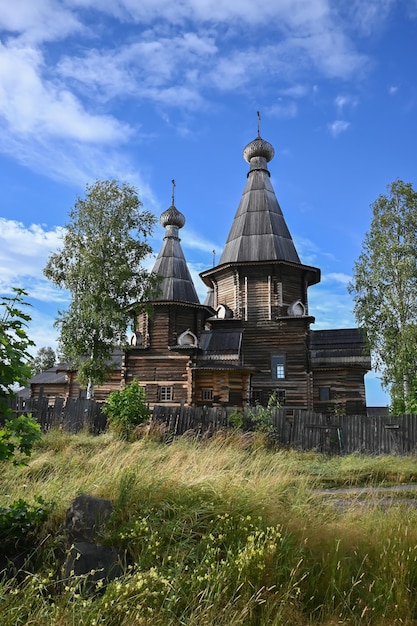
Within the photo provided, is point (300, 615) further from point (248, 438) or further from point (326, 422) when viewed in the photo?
point (326, 422)

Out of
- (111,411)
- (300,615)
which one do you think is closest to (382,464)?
(111,411)

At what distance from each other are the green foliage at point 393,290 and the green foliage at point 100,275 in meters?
11.5

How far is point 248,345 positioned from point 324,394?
564 centimetres

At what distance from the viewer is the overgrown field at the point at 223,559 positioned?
3042mm

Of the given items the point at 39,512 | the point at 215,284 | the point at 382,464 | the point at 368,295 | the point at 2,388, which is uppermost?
the point at 215,284

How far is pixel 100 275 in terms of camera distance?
22156 mm

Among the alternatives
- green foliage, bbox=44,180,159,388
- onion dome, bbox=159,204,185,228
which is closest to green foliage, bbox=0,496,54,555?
green foliage, bbox=44,180,159,388

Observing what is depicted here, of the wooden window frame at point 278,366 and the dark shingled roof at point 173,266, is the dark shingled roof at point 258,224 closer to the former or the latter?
the dark shingled roof at point 173,266

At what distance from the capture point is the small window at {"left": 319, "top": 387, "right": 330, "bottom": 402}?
27156mm

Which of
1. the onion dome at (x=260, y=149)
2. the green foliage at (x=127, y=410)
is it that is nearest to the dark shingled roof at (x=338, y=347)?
the onion dome at (x=260, y=149)

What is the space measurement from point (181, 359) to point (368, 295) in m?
11.5

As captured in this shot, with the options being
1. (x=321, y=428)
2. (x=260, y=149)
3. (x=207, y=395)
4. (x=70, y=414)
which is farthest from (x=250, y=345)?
(x=260, y=149)

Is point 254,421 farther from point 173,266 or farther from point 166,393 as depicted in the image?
point 173,266

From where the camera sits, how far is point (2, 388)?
423 centimetres
